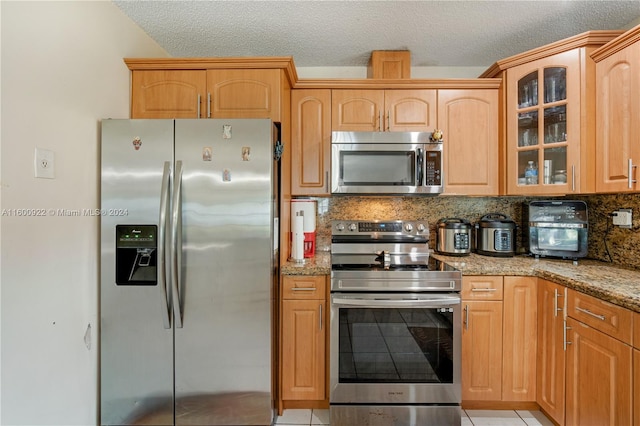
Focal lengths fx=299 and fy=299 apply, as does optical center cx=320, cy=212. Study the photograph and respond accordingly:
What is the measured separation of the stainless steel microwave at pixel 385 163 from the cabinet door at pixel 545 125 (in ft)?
1.90

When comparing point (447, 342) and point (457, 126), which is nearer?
point (447, 342)

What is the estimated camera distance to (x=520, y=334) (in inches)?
71.1

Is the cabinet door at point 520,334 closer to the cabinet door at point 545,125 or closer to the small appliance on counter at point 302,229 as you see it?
the cabinet door at point 545,125

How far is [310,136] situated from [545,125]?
5.10ft

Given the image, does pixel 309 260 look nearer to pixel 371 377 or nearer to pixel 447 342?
pixel 371 377

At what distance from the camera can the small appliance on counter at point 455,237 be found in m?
2.15

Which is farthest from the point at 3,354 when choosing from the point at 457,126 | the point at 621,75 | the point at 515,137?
the point at 621,75

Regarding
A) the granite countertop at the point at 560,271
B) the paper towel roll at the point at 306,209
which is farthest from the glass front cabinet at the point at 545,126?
the paper towel roll at the point at 306,209

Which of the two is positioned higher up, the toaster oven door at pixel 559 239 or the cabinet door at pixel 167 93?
the cabinet door at pixel 167 93

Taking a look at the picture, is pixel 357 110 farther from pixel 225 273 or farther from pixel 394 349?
pixel 394 349

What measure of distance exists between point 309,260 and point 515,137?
164 centimetres

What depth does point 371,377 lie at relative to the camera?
176cm

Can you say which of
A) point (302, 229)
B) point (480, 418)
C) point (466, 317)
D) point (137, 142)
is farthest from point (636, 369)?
point (137, 142)

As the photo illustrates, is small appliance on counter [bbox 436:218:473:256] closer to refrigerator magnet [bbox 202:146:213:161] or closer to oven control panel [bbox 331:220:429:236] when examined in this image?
oven control panel [bbox 331:220:429:236]
